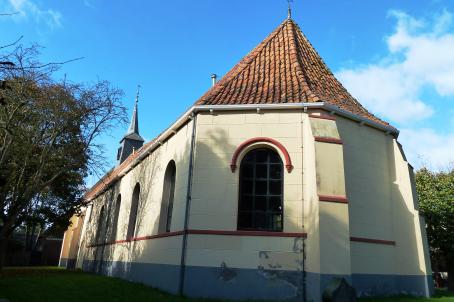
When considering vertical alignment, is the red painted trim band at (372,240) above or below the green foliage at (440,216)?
below

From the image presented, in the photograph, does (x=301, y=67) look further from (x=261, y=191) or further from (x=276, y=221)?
(x=276, y=221)

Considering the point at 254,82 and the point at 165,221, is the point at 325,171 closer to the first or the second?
the point at 254,82

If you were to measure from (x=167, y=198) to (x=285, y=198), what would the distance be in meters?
5.20

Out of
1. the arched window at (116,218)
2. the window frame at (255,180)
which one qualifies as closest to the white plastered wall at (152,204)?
the arched window at (116,218)

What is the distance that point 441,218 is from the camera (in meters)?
16.3

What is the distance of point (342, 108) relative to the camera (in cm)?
1117

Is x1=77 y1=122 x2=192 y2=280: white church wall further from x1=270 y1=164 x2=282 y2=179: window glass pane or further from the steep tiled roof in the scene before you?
x1=270 y1=164 x2=282 y2=179: window glass pane

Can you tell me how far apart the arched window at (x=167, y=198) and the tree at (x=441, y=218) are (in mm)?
10637

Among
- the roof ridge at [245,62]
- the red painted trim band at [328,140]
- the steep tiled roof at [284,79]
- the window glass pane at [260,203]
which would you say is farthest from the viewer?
the roof ridge at [245,62]

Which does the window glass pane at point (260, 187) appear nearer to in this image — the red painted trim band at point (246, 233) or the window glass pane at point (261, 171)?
the window glass pane at point (261, 171)

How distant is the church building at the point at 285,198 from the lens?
31.5 feet

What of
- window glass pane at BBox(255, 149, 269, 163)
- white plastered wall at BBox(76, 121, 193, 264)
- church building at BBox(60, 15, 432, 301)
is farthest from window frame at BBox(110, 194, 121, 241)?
window glass pane at BBox(255, 149, 269, 163)

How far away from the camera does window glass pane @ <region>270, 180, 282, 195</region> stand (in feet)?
34.8

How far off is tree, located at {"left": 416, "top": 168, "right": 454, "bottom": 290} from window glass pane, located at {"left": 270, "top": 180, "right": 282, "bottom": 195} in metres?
8.73
